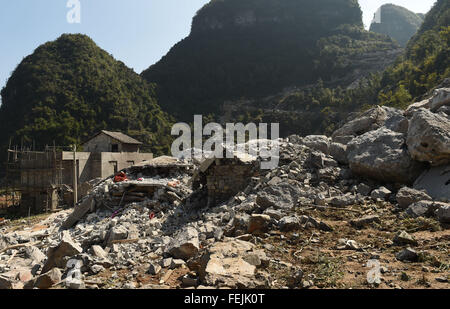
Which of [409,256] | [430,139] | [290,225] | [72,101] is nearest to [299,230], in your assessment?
[290,225]

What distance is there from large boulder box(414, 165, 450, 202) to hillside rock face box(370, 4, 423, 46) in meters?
135

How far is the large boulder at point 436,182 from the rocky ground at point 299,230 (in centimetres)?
2

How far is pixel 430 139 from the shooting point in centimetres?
550

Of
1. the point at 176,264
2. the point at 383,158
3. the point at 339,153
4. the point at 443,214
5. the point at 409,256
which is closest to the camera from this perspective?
the point at 409,256

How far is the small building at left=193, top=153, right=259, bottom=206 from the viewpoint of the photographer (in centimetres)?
766

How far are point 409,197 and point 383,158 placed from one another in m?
1.41

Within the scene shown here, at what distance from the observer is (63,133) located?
35.5 m

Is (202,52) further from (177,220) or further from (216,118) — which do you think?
(177,220)

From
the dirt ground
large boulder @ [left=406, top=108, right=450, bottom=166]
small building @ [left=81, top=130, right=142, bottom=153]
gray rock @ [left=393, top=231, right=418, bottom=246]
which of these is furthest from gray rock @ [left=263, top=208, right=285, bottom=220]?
small building @ [left=81, top=130, right=142, bottom=153]

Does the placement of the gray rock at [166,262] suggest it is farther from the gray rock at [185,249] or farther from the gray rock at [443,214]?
the gray rock at [443,214]

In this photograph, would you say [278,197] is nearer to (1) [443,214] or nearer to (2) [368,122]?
(1) [443,214]

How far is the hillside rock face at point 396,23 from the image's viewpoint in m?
116

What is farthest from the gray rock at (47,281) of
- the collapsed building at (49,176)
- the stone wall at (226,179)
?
the collapsed building at (49,176)
